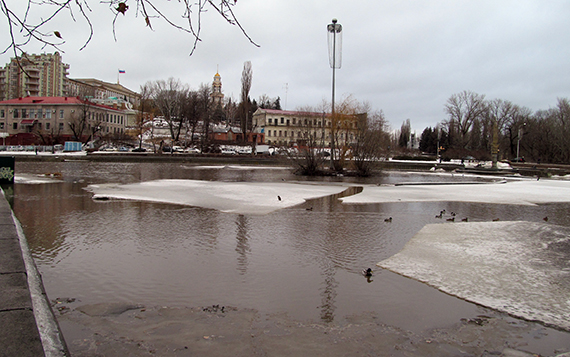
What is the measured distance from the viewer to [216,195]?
51.6 ft

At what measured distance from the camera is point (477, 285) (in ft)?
19.5

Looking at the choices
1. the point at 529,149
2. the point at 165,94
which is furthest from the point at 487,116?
the point at 165,94

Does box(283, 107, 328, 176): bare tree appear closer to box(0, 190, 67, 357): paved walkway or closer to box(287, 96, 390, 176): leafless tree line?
box(287, 96, 390, 176): leafless tree line

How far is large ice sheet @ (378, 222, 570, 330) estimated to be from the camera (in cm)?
529

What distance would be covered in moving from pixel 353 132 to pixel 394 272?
1187 inches

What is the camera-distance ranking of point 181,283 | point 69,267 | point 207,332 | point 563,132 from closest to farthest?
point 207,332 < point 181,283 < point 69,267 < point 563,132

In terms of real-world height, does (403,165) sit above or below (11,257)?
above

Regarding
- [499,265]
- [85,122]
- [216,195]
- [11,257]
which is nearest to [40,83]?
[85,122]

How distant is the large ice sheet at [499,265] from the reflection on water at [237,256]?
17.6 inches

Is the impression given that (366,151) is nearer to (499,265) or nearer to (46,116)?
(499,265)

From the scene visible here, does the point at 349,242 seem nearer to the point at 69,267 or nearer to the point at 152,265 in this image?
the point at 152,265

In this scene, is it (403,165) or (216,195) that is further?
(403,165)

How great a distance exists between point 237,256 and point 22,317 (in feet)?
13.3

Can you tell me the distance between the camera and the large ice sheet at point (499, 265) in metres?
5.29
